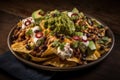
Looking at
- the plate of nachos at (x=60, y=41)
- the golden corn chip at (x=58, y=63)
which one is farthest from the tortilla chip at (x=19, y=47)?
the golden corn chip at (x=58, y=63)

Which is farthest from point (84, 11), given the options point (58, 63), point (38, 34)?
point (58, 63)

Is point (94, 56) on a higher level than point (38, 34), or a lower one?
lower

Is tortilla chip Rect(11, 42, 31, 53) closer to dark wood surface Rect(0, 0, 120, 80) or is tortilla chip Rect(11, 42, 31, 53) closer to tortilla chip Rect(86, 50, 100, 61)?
dark wood surface Rect(0, 0, 120, 80)

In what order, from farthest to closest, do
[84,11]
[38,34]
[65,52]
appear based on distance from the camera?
[84,11], [38,34], [65,52]

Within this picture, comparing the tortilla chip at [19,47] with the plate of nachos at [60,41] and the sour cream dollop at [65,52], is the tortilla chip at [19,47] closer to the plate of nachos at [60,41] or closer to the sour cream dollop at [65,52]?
the plate of nachos at [60,41]

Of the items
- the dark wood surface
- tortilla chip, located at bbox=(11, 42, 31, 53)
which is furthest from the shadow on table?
tortilla chip, located at bbox=(11, 42, 31, 53)

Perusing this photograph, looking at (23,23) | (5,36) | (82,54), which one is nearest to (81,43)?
(82,54)

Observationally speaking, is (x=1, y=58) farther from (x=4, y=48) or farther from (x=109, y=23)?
(x=109, y=23)

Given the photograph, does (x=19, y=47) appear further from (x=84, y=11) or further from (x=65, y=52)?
(x=84, y=11)
